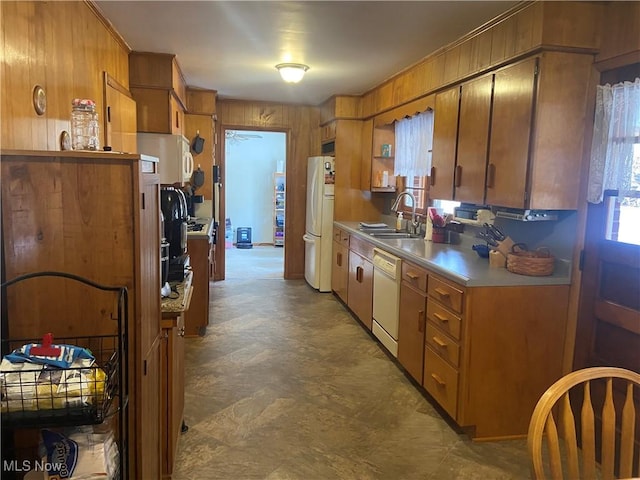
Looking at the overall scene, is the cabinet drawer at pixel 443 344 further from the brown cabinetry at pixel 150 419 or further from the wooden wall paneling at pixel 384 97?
the wooden wall paneling at pixel 384 97

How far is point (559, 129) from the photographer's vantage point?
101 inches

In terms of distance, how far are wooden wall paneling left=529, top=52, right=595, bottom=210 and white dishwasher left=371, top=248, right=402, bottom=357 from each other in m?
1.24

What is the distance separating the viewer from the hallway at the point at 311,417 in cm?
242

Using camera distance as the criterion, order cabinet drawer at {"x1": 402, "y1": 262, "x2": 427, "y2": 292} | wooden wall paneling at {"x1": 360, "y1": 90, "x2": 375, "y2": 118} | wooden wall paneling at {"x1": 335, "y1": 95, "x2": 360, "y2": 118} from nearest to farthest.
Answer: cabinet drawer at {"x1": 402, "y1": 262, "x2": 427, "y2": 292} → wooden wall paneling at {"x1": 360, "y1": 90, "x2": 375, "y2": 118} → wooden wall paneling at {"x1": 335, "y1": 95, "x2": 360, "y2": 118}

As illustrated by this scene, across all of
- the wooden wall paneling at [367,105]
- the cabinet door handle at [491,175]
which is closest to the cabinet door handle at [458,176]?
the cabinet door handle at [491,175]

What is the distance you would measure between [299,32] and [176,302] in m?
2.01

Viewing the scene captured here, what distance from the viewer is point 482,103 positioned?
10.00ft

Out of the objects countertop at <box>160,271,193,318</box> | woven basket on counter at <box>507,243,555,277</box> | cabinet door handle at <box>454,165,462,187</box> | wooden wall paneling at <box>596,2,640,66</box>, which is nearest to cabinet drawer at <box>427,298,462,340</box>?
woven basket on counter at <box>507,243,555,277</box>

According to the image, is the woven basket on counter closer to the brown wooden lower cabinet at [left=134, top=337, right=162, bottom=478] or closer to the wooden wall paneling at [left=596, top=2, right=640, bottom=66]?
the wooden wall paneling at [left=596, top=2, right=640, bottom=66]

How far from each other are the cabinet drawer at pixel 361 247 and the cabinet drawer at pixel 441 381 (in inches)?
56.1

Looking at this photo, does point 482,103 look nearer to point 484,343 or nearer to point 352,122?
point 484,343

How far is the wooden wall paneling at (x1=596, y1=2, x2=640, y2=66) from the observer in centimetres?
228

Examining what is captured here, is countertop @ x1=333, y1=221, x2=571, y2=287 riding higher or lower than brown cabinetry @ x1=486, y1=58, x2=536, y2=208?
lower

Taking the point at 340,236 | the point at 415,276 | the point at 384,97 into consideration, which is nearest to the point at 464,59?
the point at 415,276
